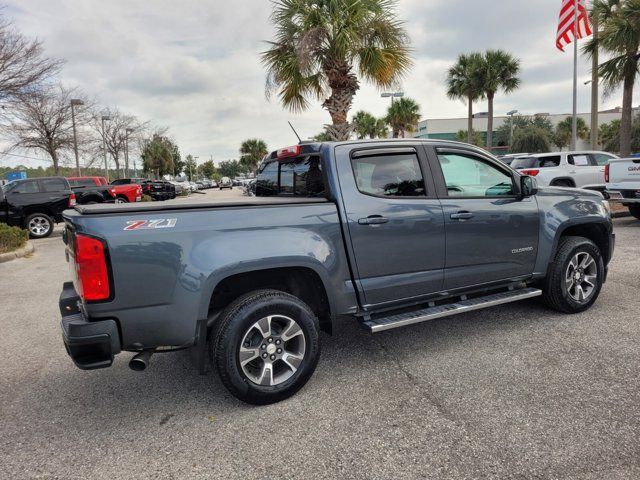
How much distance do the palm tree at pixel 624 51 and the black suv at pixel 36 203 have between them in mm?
18979

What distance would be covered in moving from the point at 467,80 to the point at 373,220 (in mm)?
34105

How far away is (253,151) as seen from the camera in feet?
275

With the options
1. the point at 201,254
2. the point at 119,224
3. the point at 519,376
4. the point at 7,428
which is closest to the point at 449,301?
the point at 519,376

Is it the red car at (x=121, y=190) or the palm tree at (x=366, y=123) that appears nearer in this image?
the red car at (x=121, y=190)

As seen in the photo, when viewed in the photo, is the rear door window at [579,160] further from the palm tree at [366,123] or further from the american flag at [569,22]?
the palm tree at [366,123]

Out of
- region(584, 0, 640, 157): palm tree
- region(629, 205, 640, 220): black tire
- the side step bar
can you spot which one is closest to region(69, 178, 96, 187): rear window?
the side step bar

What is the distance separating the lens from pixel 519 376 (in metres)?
3.29

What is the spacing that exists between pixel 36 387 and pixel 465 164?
4083 millimetres

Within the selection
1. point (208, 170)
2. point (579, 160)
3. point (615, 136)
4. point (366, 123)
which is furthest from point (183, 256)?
point (208, 170)

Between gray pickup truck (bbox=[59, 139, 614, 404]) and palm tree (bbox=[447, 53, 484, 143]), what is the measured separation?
103 ft

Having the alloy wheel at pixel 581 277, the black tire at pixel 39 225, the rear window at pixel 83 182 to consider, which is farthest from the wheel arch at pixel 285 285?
the rear window at pixel 83 182

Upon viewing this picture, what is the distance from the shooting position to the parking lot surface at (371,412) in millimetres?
2406

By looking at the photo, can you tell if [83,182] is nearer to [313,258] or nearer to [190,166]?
[313,258]

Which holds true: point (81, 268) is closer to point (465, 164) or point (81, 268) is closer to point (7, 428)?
point (7, 428)
